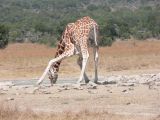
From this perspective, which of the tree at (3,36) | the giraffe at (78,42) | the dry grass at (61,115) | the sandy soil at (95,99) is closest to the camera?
the dry grass at (61,115)

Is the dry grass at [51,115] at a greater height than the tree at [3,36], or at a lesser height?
greater

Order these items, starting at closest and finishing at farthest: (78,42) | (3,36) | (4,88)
A: (4,88) < (78,42) < (3,36)

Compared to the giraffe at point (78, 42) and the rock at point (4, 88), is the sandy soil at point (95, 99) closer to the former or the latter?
the rock at point (4, 88)

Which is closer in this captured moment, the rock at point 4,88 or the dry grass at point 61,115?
the dry grass at point 61,115

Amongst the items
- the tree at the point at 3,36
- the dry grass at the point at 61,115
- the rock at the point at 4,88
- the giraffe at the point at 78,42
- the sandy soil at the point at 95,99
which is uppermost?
the giraffe at the point at 78,42

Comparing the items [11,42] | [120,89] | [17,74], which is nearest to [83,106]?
[120,89]

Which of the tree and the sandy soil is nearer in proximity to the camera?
the sandy soil

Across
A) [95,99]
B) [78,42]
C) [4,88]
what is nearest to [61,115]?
[95,99]

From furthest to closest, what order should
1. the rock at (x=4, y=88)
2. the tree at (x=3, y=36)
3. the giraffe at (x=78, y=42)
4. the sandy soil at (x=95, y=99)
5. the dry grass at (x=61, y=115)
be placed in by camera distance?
1. the tree at (x=3, y=36)
2. the giraffe at (x=78, y=42)
3. the rock at (x=4, y=88)
4. the sandy soil at (x=95, y=99)
5. the dry grass at (x=61, y=115)

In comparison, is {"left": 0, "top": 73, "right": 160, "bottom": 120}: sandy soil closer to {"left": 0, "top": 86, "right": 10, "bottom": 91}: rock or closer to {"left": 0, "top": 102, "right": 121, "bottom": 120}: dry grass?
{"left": 0, "top": 86, "right": 10, "bottom": 91}: rock

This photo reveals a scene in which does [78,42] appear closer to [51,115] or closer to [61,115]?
[51,115]

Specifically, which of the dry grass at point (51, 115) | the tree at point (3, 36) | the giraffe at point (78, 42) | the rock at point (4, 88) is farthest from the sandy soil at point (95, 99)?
the tree at point (3, 36)

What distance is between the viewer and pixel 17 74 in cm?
3400

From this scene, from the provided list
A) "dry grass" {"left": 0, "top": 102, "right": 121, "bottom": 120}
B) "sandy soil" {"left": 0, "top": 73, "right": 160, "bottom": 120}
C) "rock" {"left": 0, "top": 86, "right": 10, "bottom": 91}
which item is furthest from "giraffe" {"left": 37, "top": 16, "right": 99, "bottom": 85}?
"dry grass" {"left": 0, "top": 102, "right": 121, "bottom": 120}
